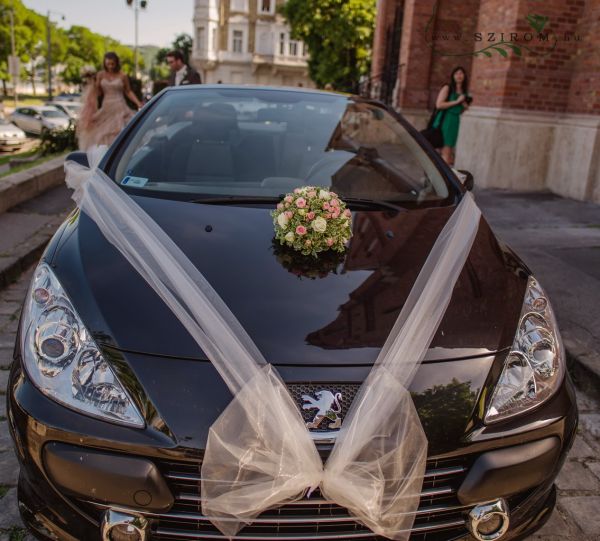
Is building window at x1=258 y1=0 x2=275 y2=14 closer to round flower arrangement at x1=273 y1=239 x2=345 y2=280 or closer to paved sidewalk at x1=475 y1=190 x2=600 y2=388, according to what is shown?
paved sidewalk at x1=475 y1=190 x2=600 y2=388

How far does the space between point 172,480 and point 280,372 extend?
43 cm

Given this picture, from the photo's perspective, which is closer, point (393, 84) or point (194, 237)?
point (194, 237)

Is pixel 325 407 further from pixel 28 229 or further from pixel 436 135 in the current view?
pixel 436 135

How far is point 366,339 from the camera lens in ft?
6.35

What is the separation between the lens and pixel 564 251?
5695mm

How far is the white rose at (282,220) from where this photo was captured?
246 centimetres

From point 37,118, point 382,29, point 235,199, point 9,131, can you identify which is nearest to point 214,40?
point 37,118

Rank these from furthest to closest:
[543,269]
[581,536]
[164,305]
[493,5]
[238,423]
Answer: [493,5] < [543,269] < [581,536] < [164,305] < [238,423]

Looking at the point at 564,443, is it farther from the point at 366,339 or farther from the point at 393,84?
the point at 393,84

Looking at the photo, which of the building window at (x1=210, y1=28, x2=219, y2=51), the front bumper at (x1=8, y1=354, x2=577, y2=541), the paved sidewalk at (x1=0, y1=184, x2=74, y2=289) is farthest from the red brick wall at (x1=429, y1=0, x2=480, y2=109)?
the building window at (x1=210, y1=28, x2=219, y2=51)

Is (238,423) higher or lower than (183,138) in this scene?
lower

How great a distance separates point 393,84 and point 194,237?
15010 millimetres

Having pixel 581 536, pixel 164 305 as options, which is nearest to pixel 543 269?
pixel 581 536

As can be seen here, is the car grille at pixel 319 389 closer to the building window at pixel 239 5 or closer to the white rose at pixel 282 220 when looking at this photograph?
the white rose at pixel 282 220
